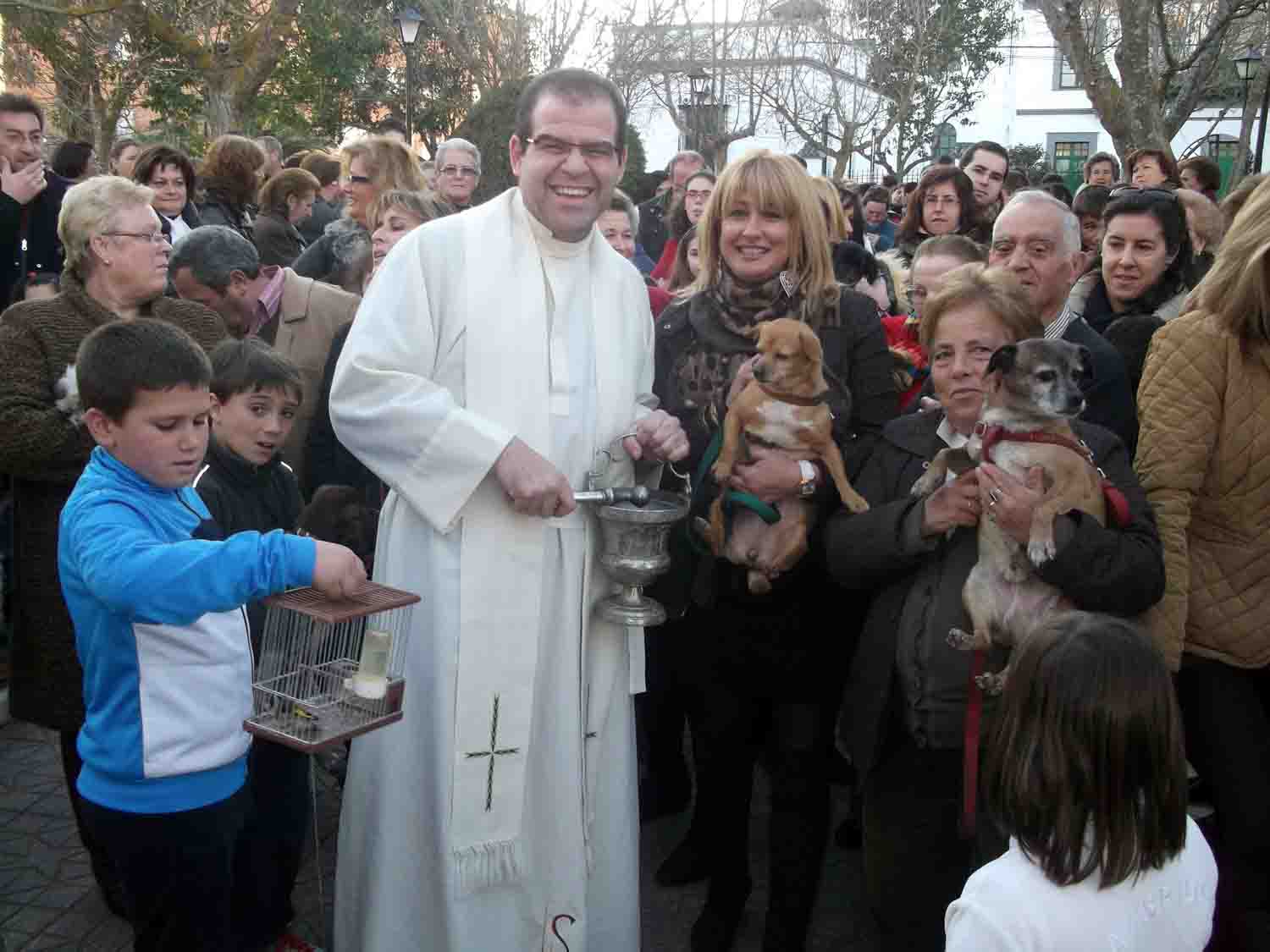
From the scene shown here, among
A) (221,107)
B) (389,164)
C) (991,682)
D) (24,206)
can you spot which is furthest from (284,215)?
(221,107)

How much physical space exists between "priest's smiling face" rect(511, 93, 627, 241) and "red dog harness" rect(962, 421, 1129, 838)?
1278 mm

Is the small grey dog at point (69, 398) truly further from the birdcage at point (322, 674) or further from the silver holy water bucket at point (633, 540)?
the silver holy water bucket at point (633, 540)

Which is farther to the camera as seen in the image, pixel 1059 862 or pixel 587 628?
pixel 587 628

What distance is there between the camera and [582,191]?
3.32 m

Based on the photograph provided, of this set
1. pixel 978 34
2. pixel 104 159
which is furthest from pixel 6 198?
pixel 978 34

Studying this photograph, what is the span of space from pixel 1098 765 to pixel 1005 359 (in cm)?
129

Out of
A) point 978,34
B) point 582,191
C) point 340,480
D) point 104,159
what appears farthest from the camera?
point 978,34

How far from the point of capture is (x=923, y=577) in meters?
3.11

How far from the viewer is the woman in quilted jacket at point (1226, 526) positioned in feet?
10.1

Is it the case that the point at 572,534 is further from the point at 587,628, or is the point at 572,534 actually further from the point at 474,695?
the point at 474,695

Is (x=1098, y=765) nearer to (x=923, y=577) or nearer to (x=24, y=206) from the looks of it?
(x=923, y=577)

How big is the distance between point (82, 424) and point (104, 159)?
20.3 metres

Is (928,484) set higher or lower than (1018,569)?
higher

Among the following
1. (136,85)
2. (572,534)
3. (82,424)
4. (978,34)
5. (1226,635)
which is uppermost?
(978,34)
